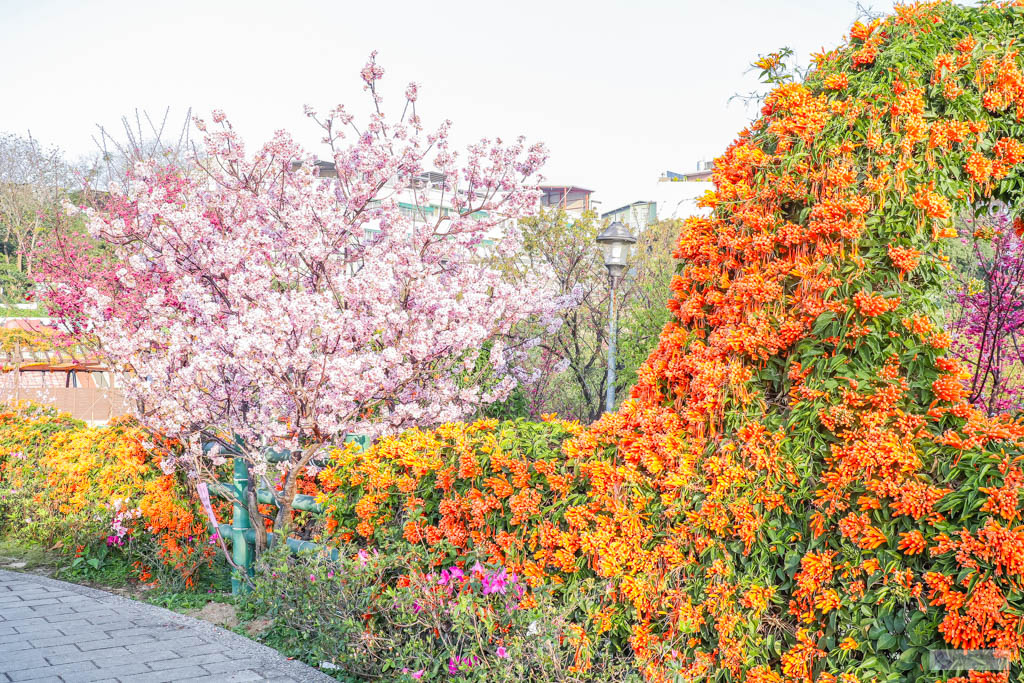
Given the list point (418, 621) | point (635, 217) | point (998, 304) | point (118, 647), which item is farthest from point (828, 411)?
point (635, 217)

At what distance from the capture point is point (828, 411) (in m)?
2.94

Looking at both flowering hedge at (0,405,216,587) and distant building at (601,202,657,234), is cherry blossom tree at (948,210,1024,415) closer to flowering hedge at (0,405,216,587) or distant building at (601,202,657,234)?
distant building at (601,202,657,234)

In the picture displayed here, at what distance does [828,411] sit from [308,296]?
400cm

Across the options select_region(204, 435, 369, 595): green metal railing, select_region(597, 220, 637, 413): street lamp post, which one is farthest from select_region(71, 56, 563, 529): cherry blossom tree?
select_region(597, 220, 637, 413): street lamp post

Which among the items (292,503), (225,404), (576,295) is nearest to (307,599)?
(292,503)

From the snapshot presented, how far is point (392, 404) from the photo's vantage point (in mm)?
6879

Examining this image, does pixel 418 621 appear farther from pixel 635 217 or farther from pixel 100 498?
pixel 635 217

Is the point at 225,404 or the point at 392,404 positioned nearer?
the point at 225,404

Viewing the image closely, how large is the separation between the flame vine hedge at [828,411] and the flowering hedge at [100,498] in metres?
3.71

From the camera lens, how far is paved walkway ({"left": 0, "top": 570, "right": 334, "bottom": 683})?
400cm

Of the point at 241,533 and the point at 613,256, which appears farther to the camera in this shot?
the point at 613,256

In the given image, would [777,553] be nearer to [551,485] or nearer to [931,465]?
[931,465]

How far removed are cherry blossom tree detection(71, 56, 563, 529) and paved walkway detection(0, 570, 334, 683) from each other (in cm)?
102

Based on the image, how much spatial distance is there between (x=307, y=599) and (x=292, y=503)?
1199mm
